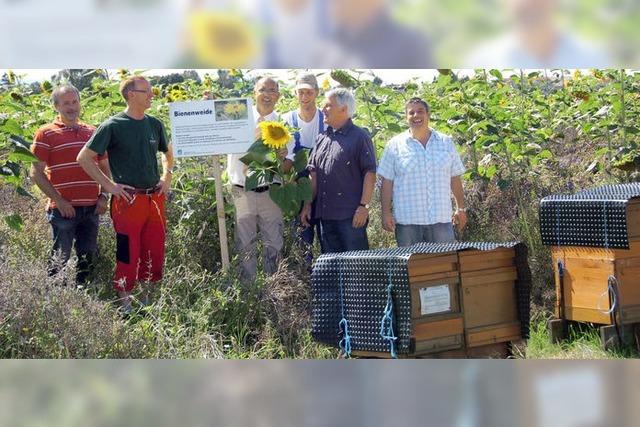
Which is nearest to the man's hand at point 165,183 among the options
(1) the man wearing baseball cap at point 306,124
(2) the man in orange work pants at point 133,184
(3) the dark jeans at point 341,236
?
(2) the man in orange work pants at point 133,184

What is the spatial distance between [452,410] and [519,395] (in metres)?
0.48

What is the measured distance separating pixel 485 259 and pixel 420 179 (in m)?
0.88

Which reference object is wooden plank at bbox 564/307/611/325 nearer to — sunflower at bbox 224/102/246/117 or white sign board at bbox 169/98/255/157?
white sign board at bbox 169/98/255/157

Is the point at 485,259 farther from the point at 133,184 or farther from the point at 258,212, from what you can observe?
the point at 133,184

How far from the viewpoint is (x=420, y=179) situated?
6.68 metres

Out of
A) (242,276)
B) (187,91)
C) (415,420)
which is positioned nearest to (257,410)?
(415,420)

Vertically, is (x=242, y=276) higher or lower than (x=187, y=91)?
lower

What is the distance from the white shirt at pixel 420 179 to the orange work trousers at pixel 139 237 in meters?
1.59

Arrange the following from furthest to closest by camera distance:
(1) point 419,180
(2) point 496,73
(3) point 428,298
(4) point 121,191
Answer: (2) point 496,73 < (1) point 419,180 < (4) point 121,191 < (3) point 428,298

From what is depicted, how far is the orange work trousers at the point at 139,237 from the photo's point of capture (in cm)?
665

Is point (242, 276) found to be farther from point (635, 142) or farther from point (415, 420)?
point (635, 142)

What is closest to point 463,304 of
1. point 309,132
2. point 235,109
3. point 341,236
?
point 341,236
